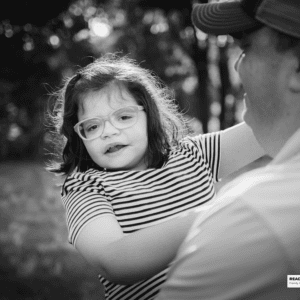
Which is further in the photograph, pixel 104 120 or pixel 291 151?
pixel 104 120

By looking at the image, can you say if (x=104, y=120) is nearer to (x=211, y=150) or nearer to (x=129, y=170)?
(x=129, y=170)

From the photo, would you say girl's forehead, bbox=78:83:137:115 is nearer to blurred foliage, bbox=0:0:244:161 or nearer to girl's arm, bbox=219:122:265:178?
girl's arm, bbox=219:122:265:178

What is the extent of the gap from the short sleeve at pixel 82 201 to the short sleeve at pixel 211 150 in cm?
61

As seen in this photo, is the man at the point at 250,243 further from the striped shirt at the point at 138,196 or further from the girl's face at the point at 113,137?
the girl's face at the point at 113,137

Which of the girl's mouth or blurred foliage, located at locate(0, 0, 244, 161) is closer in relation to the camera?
the girl's mouth

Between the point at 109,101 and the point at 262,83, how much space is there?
109 cm

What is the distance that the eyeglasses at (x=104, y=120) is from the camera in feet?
7.18

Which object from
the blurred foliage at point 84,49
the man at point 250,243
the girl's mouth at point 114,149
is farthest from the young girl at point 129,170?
the blurred foliage at point 84,49

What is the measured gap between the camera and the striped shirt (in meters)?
1.87

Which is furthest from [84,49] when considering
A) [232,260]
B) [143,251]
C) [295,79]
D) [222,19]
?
[232,260]

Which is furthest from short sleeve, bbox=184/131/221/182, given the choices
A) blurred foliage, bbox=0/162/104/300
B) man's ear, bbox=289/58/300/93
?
man's ear, bbox=289/58/300/93

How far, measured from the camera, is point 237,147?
2.37 metres

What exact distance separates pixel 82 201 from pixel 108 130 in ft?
1.40

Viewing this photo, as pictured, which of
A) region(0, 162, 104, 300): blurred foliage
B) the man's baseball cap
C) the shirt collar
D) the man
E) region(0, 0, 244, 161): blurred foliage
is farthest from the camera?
region(0, 0, 244, 161): blurred foliage
